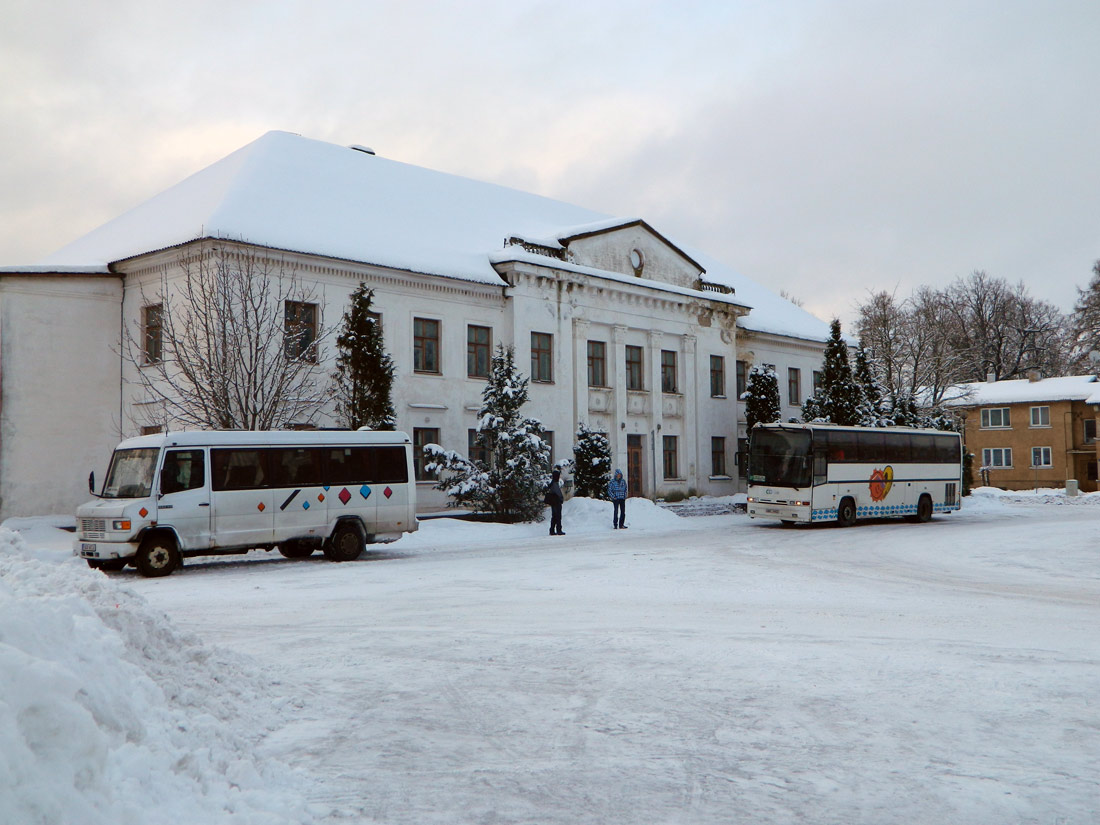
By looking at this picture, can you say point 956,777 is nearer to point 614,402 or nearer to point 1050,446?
point 614,402

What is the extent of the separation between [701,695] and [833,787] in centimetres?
232

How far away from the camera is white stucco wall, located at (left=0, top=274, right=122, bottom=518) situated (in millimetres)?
28969

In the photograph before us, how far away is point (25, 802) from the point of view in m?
3.96

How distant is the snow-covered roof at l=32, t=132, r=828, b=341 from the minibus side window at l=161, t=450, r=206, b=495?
35.9 ft

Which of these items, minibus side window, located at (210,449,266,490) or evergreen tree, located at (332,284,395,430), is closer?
minibus side window, located at (210,449,266,490)

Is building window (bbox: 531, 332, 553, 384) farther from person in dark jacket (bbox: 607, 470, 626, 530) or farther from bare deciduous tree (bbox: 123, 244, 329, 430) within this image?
bare deciduous tree (bbox: 123, 244, 329, 430)

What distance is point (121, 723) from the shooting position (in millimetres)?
5223

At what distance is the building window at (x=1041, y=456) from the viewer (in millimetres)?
67312

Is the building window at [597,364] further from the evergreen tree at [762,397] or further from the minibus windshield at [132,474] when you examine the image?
the minibus windshield at [132,474]

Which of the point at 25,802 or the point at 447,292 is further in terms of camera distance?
the point at 447,292

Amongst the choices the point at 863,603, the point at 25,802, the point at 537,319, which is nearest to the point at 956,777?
the point at 25,802

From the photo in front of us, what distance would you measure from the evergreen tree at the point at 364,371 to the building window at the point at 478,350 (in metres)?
7.56

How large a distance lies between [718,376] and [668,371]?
3693mm

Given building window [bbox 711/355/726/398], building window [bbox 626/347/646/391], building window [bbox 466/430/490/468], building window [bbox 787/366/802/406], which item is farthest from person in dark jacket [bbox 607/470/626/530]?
building window [bbox 787/366/802/406]
